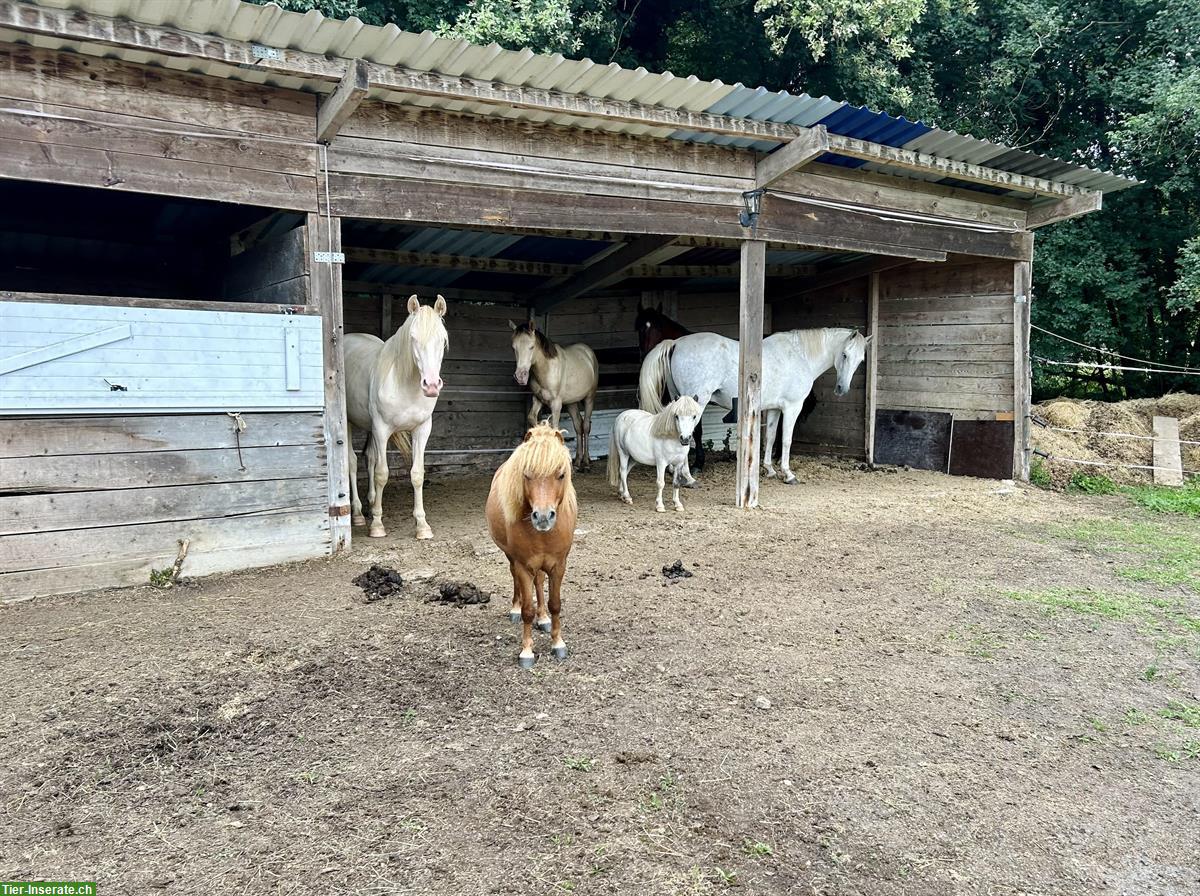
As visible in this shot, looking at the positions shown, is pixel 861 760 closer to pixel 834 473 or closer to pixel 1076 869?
pixel 1076 869

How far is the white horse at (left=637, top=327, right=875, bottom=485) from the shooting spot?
8836 mm

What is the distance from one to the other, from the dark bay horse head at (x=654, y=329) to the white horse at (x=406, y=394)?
471 cm

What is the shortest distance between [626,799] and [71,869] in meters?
1.65

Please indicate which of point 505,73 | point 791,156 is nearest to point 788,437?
point 791,156

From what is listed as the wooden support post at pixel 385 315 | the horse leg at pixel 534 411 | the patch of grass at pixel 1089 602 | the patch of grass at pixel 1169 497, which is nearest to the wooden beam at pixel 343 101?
the wooden support post at pixel 385 315

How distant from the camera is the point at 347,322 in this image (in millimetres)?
9375

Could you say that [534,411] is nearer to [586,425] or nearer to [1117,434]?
[586,425]

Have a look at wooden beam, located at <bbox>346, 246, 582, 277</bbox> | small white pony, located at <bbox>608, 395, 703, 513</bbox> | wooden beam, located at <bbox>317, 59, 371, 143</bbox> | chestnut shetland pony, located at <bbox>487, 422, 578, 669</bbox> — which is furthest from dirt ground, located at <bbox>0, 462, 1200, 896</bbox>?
wooden beam, located at <bbox>346, 246, 582, 277</bbox>

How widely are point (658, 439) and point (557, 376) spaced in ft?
8.49

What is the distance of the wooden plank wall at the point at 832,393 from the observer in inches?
426

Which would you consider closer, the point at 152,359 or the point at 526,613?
the point at 526,613

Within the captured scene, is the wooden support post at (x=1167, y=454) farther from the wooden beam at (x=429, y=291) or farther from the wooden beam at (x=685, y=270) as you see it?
the wooden beam at (x=429, y=291)

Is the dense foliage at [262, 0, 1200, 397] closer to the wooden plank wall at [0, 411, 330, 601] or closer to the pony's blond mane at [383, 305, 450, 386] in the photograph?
the pony's blond mane at [383, 305, 450, 386]

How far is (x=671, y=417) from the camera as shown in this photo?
6945mm
